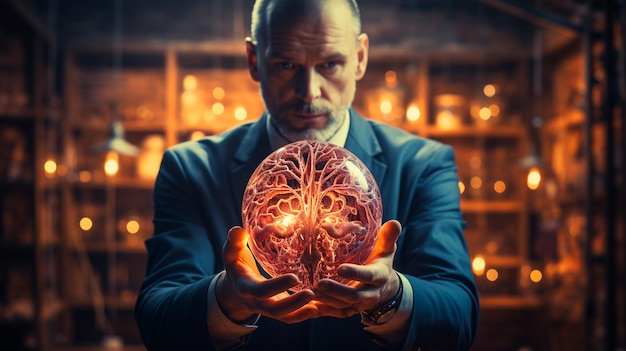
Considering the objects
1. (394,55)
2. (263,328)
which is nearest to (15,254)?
(394,55)

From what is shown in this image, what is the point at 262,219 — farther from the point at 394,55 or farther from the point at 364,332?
the point at 394,55

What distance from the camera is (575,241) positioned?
5375 millimetres

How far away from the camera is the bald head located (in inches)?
46.0

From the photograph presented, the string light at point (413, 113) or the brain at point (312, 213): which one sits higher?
the string light at point (413, 113)

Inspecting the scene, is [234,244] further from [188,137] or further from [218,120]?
[188,137]

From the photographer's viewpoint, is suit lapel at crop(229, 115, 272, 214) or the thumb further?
suit lapel at crop(229, 115, 272, 214)

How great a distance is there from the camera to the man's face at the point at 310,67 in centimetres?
117

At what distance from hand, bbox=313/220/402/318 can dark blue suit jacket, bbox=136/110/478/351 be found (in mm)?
127

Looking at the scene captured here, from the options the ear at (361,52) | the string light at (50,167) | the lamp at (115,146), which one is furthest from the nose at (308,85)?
the string light at (50,167)

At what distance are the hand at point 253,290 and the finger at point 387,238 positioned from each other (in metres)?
0.13

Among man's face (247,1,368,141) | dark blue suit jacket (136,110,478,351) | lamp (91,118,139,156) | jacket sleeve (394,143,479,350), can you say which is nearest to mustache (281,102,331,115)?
man's face (247,1,368,141)

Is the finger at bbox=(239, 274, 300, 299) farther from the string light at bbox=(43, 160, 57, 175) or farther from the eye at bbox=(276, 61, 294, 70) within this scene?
the string light at bbox=(43, 160, 57, 175)

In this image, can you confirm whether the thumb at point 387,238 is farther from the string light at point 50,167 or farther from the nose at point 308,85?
the string light at point 50,167

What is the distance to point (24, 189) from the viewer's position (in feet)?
17.6
